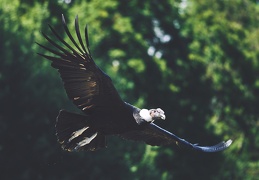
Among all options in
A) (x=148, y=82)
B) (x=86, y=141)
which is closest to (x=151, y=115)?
(x=86, y=141)

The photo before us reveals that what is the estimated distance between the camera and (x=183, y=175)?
31.7 m

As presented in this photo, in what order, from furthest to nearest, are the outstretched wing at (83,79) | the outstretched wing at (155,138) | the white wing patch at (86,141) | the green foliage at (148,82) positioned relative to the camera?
the green foliage at (148,82)
the outstretched wing at (155,138)
the white wing patch at (86,141)
the outstretched wing at (83,79)

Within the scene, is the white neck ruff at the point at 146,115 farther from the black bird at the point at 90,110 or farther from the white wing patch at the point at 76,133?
the white wing patch at the point at 76,133

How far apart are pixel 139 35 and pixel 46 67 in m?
7.33

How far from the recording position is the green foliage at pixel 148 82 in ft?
70.0

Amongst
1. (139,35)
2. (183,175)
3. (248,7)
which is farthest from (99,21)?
(248,7)

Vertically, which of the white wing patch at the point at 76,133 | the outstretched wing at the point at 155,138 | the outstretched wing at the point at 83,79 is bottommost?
the outstretched wing at the point at 155,138

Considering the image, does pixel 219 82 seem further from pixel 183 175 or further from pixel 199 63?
pixel 183 175

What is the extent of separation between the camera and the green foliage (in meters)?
21.3

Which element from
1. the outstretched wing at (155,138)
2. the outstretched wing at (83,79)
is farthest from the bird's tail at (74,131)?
the outstretched wing at (155,138)

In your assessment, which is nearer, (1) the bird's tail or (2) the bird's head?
(2) the bird's head

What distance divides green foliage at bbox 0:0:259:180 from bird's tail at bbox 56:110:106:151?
4.97m

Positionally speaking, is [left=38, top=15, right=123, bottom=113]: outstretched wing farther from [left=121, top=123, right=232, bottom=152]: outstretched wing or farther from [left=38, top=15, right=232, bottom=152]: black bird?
[left=121, top=123, right=232, bottom=152]: outstretched wing

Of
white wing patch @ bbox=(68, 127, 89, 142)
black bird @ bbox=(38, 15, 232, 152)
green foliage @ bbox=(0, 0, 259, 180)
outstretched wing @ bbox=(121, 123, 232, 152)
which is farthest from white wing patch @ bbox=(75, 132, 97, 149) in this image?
green foliage @ bbox=(0, 0, 259, 180)
